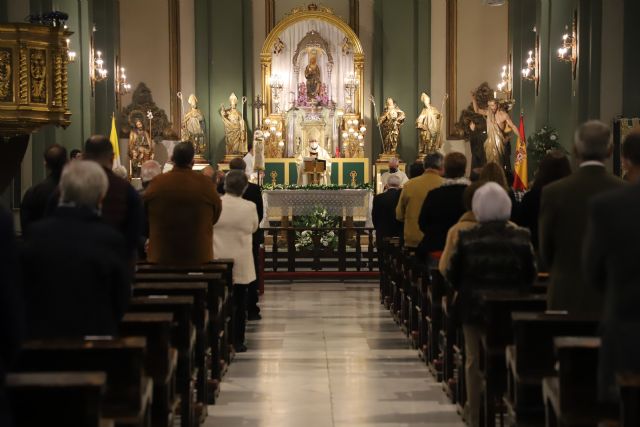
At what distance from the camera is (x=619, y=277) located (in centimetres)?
405

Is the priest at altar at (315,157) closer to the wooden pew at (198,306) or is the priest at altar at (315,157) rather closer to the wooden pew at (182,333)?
the wooden pew at (198,306)

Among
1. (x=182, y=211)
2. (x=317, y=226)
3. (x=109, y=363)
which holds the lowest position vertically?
(x=317, y=226)

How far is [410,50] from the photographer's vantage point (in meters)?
27.0

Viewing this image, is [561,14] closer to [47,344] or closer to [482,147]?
[482,147]

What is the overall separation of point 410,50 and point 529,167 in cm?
554

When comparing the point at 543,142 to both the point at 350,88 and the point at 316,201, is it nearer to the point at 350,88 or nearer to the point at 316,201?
the point at 316,201

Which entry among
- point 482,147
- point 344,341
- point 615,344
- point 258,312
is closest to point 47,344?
point 615,344

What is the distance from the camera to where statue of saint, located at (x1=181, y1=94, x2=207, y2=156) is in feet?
84.6

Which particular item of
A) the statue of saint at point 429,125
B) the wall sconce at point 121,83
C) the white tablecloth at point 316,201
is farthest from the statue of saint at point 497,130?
the wall sconce at point 121,83

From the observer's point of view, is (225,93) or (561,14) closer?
(561,14)

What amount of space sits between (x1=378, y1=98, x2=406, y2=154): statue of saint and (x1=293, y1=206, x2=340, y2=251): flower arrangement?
21.4ft

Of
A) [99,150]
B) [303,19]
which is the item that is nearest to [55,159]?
[99,150]

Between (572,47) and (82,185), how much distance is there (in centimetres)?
1573

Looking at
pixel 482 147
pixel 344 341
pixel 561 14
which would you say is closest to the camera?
pixel 344 341
